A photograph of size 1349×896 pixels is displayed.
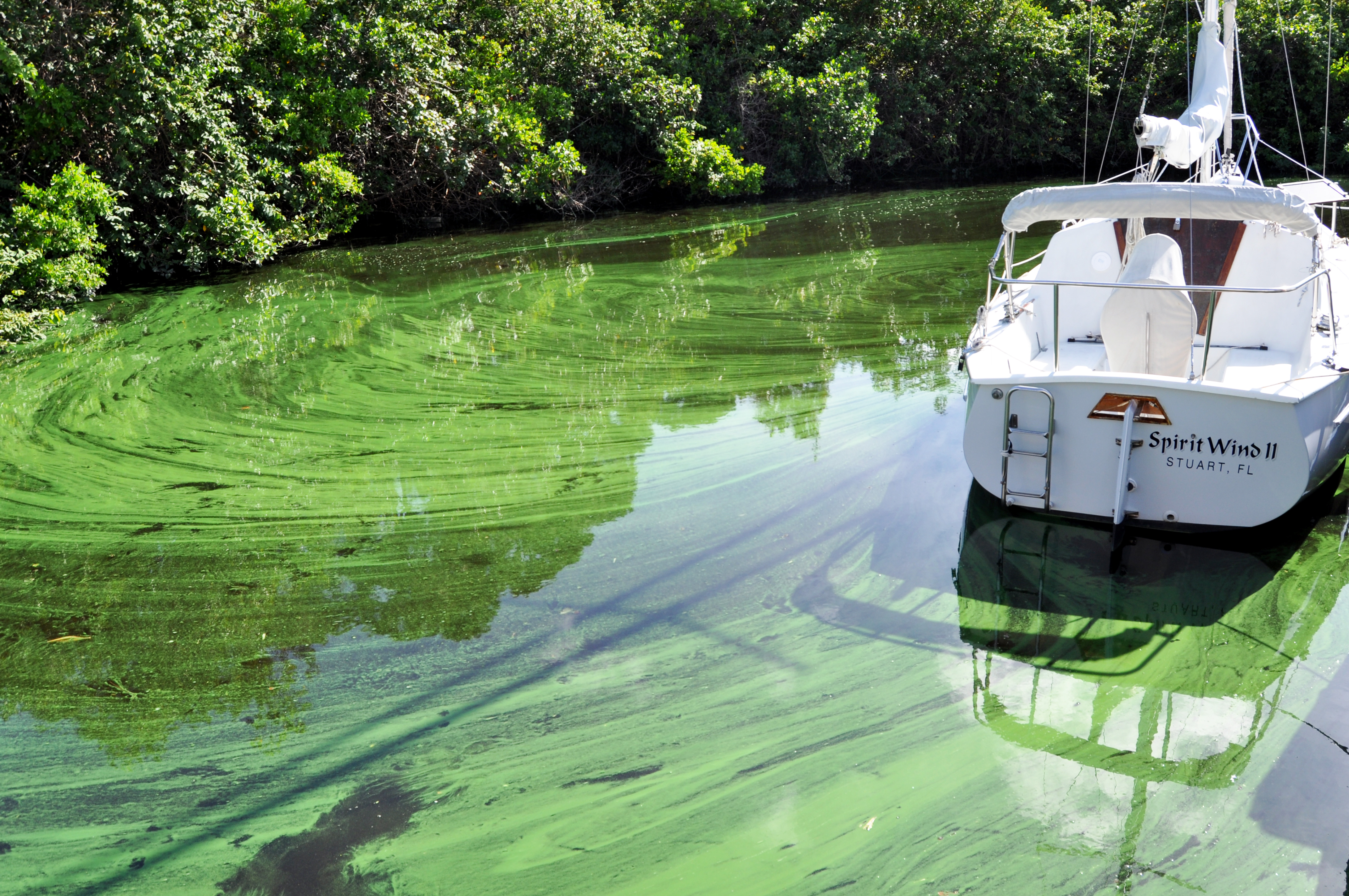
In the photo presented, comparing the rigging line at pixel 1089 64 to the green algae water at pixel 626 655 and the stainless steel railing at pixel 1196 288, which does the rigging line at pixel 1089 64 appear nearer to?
the green algae water at pixel 626 655

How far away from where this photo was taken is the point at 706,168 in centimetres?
1390

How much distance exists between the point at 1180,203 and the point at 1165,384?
2.90ft

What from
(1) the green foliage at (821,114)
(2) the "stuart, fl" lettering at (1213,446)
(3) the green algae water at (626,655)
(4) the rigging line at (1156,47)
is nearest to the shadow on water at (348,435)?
(3) the green algae water at (626,655)

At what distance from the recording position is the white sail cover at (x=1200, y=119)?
5.02 meters

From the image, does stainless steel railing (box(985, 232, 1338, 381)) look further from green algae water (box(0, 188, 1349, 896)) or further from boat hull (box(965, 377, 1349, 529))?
green algae water (box(0, 188, 1349, 896))

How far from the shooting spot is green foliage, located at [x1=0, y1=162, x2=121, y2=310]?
813 cm

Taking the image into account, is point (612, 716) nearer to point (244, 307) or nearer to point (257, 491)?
point (257, 491)

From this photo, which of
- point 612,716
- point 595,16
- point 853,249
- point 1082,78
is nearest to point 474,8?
point 595,16

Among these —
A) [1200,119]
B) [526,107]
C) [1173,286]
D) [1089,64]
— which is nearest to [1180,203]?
[1173,286]

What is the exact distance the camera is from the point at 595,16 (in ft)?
42.7

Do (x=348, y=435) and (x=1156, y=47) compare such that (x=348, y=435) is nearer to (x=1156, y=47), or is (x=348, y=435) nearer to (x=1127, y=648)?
(x=1127, y=648)

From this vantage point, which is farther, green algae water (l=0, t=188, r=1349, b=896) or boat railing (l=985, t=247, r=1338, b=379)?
boat railing (l=985, t=247, r=1338, b=379)

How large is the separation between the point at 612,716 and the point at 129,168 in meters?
8.61

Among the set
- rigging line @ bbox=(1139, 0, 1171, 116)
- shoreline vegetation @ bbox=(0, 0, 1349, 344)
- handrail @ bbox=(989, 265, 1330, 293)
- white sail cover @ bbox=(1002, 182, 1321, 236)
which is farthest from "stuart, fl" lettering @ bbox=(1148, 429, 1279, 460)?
rigging line @ bbox=(1139, 0, 1171, 116)
